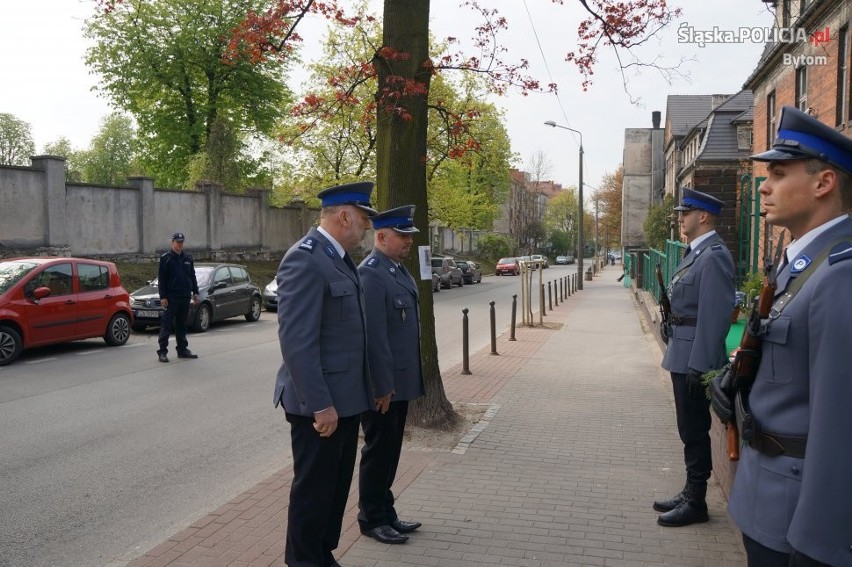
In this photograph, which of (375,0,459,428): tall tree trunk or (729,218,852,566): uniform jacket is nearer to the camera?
(729,218,852,566): uniform jacket

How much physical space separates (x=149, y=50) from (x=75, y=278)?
25664 millimetres

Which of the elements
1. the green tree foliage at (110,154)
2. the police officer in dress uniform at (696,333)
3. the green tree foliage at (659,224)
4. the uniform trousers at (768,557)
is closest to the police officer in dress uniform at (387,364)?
the police officer in dress uniform at (696,333)

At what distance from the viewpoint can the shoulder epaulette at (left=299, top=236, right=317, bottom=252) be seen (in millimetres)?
3672

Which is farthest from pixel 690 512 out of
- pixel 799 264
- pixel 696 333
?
pixel 799 264

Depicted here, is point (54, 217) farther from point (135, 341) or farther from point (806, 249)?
point (806, 249)

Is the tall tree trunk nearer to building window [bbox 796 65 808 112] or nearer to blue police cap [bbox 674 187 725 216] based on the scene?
blue police cap [bbox 674 187 725 216]

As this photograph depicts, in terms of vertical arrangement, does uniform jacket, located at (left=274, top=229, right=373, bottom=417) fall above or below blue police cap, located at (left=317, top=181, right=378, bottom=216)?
below

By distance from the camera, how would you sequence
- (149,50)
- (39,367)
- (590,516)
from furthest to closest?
(149,50) < (39,367) < (590,516)

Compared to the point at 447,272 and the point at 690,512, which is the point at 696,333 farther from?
the point at 447,272

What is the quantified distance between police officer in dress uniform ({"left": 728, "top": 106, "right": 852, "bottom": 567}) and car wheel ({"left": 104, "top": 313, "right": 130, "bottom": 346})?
1343 cm

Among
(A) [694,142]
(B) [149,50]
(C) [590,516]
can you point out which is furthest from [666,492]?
(A) [694,142]

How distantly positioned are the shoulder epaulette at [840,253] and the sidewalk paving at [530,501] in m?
2.77

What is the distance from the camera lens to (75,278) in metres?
13.0

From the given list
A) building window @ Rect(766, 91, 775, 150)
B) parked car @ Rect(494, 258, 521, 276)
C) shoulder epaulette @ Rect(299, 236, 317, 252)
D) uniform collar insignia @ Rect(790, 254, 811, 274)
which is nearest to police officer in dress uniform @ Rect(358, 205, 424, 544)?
shoulder epaulette @ Rect(299, 236, 317, 252)
